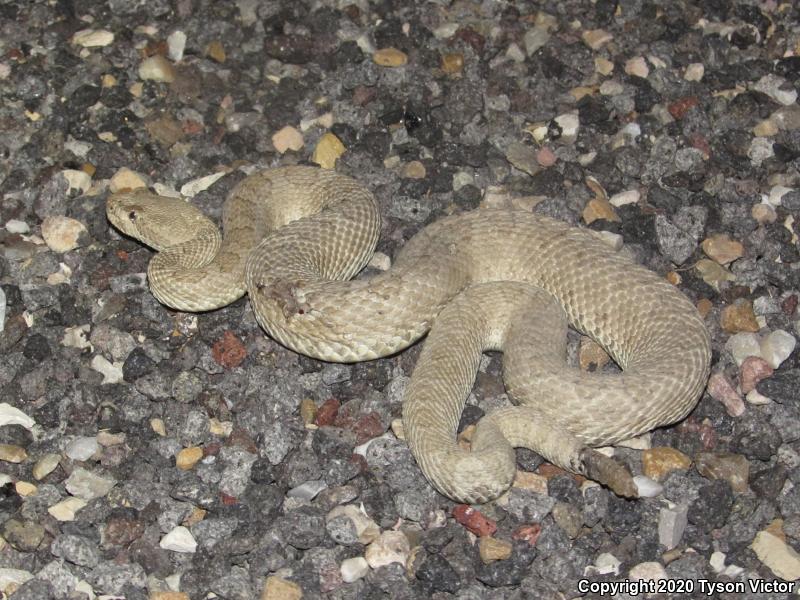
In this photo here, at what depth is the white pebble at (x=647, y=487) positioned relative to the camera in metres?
6.32

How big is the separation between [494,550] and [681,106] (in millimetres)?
4885

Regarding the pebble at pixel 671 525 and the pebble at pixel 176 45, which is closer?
the pebble at pixel 671 525

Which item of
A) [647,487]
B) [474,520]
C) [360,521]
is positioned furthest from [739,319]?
[360,521]

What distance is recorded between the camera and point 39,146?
8766 millimetres

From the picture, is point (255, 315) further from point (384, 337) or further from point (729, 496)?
point (729, 496)

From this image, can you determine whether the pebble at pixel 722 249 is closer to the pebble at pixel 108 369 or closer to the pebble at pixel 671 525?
the pebble at pixel 671 525

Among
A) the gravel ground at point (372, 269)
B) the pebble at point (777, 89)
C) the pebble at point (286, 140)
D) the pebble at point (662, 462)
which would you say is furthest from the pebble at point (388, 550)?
the pebble at point (777, 89)

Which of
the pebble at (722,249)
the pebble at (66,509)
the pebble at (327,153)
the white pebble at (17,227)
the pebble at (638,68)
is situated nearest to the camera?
the pebble at (66,509)

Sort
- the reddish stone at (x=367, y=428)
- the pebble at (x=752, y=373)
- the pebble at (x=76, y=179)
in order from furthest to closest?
the pebble at (x=76, y=179) < the pebble at (x=752, y=373) < the reddish stone at (x=367, y=428)

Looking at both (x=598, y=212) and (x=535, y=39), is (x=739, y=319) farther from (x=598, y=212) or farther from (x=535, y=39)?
(x=535, y=39)

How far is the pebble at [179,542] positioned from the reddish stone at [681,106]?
5.72 metres

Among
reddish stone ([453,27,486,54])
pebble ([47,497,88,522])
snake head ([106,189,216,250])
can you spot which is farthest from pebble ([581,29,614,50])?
pebble ([47,497,88,522])

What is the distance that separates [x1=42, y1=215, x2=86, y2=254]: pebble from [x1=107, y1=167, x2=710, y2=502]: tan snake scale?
1.31 feet

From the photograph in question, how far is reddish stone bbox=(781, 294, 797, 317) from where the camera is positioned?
7.48 meters
